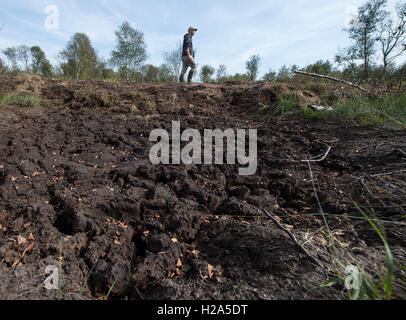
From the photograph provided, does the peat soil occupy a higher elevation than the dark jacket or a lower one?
lower

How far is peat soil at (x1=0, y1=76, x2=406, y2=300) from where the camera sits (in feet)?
3.40

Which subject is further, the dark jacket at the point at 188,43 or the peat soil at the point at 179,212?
the dark jacket at the point at 188,43

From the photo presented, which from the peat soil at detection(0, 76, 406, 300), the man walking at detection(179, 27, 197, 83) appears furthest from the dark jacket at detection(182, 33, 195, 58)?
the peat soil at detection(0, 76, 406, 300)

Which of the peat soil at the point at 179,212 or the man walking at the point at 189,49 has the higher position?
the man walking at the point at 189,49

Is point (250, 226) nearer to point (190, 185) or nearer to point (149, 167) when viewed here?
point (190, 185)

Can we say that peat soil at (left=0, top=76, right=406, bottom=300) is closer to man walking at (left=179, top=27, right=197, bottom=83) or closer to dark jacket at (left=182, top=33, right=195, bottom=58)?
man walking at (left=179, top=27, right=197, bottom=83)

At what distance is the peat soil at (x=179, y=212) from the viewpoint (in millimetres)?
1037

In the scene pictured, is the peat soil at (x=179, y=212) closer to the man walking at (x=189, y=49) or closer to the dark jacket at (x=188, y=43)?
the man walking at (x=189, y=49)

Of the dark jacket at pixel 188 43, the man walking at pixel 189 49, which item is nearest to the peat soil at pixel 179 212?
the man walking at pixel 189 49

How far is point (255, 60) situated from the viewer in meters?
17.3

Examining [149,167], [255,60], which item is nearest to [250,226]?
[149,167]

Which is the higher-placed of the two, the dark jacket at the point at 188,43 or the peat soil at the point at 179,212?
the dark jacket at the point at 188,43

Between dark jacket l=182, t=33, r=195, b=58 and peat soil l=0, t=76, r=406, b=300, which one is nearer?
peat soil l=0, t=76, r=406, b=300
